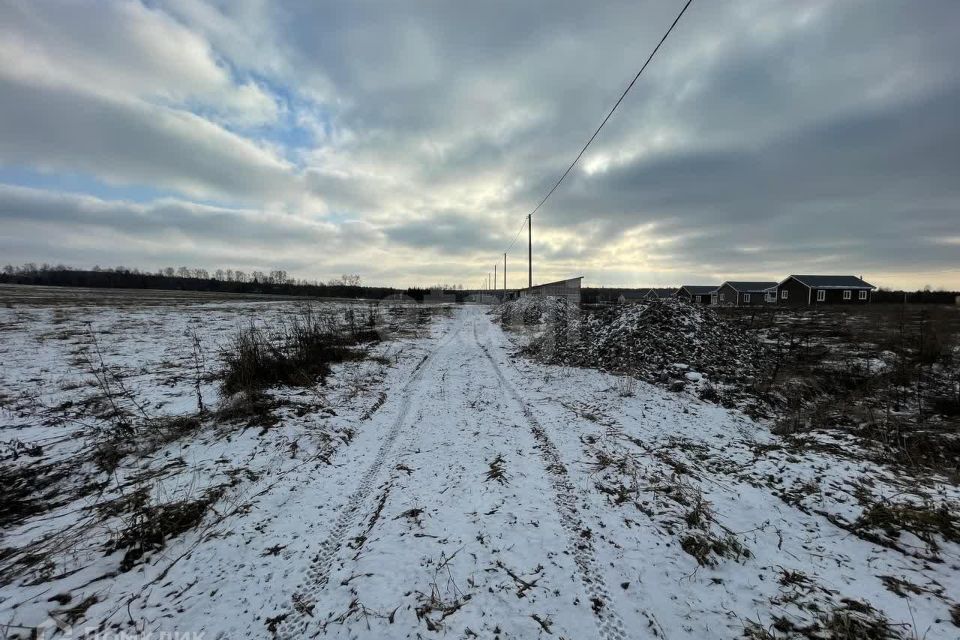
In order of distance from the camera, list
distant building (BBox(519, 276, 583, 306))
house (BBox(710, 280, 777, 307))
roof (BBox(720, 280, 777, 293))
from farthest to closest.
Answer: roof (BBox(720, 280, 777, 293)), house (BBox(710, 280, 777, 307)), distant building (BBox(519, 276, 583, 306))

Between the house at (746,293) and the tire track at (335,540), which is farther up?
the house at (746,293)

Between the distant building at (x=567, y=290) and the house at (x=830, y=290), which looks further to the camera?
the house at (x=830, y=290)

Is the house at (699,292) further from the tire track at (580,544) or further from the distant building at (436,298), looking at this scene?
the tire track at (580,544)

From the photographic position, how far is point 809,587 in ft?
9.10

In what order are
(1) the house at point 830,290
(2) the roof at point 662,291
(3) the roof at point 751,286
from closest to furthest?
(1) the house at point 830,290 < (3) the roof at point 751,286 < (2) the roof at point 662,291

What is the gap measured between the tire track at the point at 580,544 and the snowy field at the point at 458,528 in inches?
0.8

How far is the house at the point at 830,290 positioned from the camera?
49.2m

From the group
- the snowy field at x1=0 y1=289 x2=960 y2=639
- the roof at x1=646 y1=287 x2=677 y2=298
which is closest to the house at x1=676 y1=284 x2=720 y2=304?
the roof at x1=646 y1=287 x2=677 y2=298

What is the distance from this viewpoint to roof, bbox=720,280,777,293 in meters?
60.4

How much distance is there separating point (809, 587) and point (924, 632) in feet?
1.89

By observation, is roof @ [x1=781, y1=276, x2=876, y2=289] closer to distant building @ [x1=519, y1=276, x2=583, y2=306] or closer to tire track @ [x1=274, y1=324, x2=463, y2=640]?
distant building @ [x1=519, y1=276, x2=583, y2=306]

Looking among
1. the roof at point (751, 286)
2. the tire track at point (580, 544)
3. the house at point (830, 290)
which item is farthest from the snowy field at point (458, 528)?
the roof at point (751, 286)

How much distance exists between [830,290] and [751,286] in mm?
13208

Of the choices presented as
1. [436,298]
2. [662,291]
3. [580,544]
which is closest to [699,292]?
[662,291]
